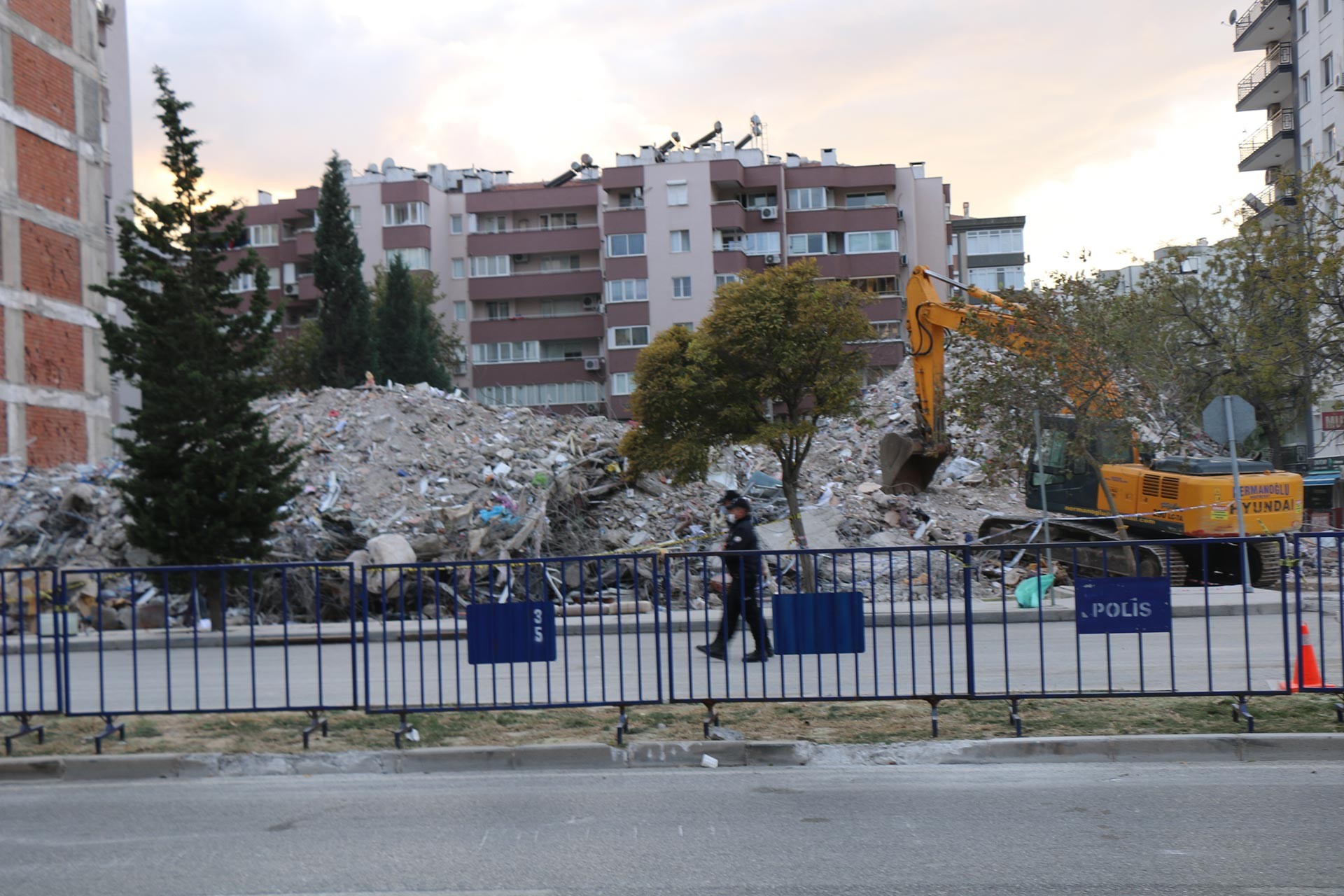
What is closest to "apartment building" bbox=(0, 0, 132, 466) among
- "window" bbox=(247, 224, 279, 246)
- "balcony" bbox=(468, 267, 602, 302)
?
"balcony" bbox=(468, 267, 602, 302)

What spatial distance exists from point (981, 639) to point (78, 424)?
28336 mm

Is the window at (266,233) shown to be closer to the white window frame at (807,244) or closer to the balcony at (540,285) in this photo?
the balcony at (540,285)

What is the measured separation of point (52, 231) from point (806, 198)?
3701cm

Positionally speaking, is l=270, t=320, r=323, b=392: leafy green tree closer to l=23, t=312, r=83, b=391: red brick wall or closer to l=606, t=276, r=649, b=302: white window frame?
l=606, t=276, r=649, b=302: white window frame

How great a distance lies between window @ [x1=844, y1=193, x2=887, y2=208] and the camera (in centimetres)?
6044

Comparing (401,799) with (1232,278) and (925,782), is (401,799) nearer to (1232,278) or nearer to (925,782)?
(925,782)

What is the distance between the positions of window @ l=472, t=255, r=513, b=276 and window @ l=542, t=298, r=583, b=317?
2.71m

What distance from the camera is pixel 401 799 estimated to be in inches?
277

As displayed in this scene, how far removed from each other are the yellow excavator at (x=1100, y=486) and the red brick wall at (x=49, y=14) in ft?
80.3

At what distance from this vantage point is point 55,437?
31531 millimetres

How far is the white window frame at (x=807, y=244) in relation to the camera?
59.1 metres

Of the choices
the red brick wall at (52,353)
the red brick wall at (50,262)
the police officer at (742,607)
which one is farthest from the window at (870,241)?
the police officer at (742,607)

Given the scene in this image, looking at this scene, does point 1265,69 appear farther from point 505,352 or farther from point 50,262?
point 50,262

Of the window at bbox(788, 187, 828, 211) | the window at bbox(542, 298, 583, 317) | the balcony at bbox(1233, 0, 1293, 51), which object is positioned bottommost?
the window at bbox(542, 298, 583, 317)
